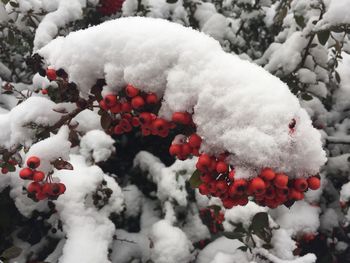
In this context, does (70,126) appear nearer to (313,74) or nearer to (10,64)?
(313,74)

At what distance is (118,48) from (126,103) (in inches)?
9.6

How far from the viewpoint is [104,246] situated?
8.04 ft

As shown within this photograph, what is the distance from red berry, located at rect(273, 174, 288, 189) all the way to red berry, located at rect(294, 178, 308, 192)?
0.08m

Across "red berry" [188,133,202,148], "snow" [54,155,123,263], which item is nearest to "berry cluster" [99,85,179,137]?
"red berry" [188,133,202,148]

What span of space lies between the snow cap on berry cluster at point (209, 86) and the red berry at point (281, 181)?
38 millimetres

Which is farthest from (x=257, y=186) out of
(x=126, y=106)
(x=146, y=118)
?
(x=126, y=106)

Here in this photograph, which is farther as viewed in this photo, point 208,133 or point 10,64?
point 10,64

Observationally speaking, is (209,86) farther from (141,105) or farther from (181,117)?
(141,105)

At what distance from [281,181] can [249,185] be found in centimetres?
11

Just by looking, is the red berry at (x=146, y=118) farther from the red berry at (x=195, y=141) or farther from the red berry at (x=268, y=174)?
the red berry at (x=268, y=174)

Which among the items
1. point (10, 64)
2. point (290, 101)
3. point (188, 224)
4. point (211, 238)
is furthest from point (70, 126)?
point (10, 64)

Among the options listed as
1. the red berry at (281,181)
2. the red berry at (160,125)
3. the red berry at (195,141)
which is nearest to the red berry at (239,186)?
the red berry at (281,181)

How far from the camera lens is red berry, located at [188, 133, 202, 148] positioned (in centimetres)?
138

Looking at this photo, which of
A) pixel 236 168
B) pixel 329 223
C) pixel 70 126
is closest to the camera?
pixel 236 168
